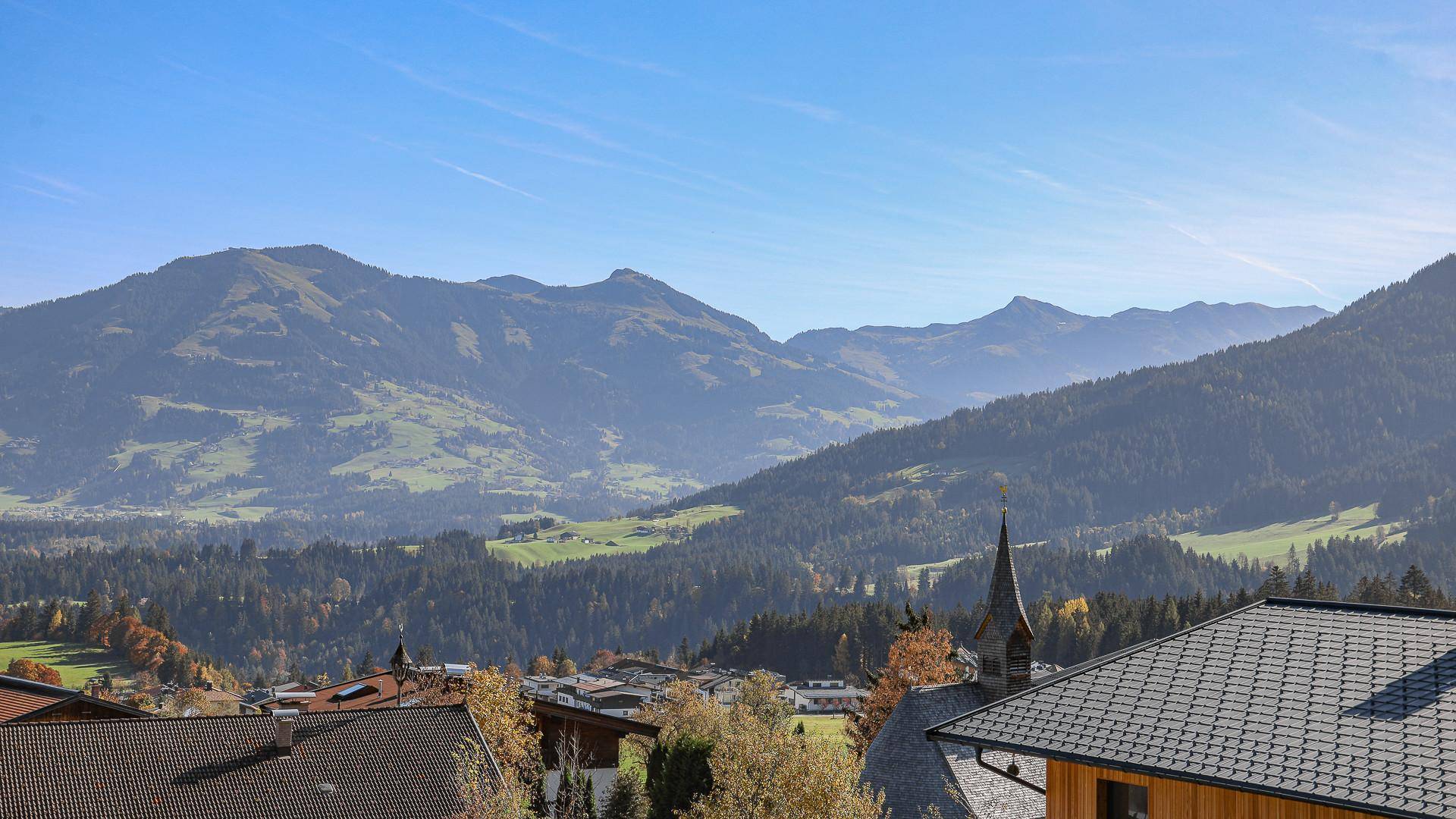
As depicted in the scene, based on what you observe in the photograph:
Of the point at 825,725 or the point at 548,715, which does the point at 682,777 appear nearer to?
the point at 548,715

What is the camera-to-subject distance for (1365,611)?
19.0 m

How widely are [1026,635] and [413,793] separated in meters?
25.7

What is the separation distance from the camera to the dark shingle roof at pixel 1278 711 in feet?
46.9

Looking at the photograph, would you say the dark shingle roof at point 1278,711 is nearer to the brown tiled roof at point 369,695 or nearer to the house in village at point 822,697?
the brown tiled roof at point 369,695

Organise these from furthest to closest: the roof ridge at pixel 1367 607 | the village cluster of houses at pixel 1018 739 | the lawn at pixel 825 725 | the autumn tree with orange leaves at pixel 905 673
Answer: the lawn at pixel 825 725 → the autumn tree with orange leaves at pixel 905 673 → the roof ridge at pixel 1367 607 → the village cluster of houses at pixel 1018 739

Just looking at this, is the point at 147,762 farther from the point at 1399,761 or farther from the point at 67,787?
the point at 1399,761

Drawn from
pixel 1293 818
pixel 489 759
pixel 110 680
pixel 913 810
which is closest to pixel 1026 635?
pixel 913 810

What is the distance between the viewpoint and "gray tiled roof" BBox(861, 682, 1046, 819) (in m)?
44.3

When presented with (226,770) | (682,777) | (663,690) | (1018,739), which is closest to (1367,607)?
(1018,739)

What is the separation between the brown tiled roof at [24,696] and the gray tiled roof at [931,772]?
3307cm

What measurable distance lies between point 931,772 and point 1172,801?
30.7 metres

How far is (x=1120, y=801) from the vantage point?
17500mm

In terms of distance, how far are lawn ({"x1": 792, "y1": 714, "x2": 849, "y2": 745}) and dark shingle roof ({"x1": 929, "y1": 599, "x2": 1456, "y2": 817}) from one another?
9261 centimetres

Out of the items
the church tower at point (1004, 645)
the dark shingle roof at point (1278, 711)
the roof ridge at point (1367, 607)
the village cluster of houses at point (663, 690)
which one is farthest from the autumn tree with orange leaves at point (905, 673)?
Answer: the village cluster of houses at point (663, 690)
